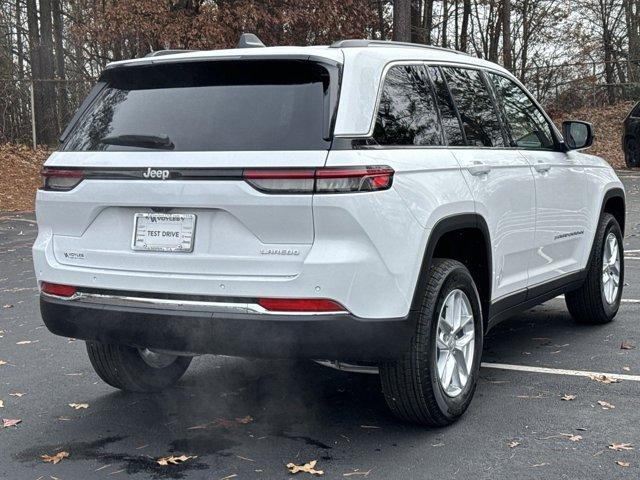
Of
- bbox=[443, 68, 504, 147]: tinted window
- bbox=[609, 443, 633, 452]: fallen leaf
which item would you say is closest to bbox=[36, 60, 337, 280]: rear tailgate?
bbox=[443, 68, 504, 147]: tinted window

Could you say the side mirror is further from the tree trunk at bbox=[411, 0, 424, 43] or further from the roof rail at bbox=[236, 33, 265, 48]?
the tree trunk at bbox=[411, 0, 424, 43]

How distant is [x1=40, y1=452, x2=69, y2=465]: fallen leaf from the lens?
4320mm

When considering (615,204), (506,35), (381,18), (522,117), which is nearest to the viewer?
(522,117)

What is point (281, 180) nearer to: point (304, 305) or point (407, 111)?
point (304, 305)

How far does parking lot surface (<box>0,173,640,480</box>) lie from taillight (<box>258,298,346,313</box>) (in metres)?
0.73

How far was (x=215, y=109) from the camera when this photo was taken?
427cm

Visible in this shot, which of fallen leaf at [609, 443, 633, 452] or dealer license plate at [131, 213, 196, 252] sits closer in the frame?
dealer license plate at [131, 213, 196, 252]

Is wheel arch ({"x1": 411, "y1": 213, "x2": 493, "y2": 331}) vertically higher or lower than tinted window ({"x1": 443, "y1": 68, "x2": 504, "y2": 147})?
lower

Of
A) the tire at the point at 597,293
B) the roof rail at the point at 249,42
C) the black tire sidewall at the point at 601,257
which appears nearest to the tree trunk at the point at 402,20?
the black tire sidewall at the point at 601,257

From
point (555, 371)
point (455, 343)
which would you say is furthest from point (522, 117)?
point (455, 343)

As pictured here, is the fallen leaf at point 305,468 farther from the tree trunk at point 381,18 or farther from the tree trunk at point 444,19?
the tree trunk at point 444,19

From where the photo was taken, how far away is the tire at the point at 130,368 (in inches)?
205

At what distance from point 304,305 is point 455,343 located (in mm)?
1119

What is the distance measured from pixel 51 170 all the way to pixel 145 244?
0.70 metres
